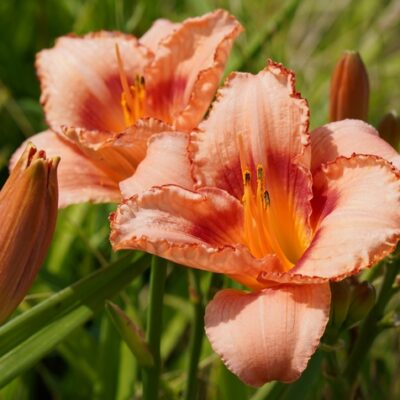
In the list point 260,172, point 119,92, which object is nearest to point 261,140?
point 260,172

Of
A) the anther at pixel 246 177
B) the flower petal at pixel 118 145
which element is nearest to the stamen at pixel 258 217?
the anther at pixel 246 177

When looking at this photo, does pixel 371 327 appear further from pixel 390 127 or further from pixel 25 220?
pixel 25 220

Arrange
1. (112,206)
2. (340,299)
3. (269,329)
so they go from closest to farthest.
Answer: (269,329) → (340,299) → (112,206)

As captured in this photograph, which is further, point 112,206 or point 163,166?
point 112,206

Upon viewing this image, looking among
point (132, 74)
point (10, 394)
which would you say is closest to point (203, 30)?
point (132, 74)

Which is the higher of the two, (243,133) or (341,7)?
(243,133)

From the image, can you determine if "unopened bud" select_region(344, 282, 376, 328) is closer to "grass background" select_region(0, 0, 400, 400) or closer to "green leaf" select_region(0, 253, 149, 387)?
"grass background" select_region(0, 0, 400, 400)

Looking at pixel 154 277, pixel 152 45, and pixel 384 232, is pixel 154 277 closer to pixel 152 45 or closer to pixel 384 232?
pixel 384 232
